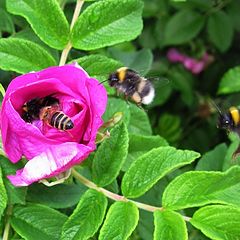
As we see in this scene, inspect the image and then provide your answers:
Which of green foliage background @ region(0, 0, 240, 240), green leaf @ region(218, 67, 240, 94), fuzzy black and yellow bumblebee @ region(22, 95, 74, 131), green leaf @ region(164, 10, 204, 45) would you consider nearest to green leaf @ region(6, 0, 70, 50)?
green foliage background @ region(0, 0, 240, 240)

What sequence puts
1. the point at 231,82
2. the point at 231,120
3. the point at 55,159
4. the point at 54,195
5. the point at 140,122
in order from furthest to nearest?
the point at 231,82 < the point at 140,122 < the point at 231,120 < the point at 54,195 < the point at 55,159

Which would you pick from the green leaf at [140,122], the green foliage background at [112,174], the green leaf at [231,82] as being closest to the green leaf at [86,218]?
Answer: the green foliage background at [112,174]

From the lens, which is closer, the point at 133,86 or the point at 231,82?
the point at 133,86

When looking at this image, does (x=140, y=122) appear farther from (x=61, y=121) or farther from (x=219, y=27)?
(x=219, y=27)

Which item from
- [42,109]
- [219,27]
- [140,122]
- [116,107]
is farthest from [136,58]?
[42,109]

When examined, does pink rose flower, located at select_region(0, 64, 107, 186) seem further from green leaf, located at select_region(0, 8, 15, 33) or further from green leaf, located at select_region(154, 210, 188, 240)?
green leaf, located at select_region(0, 8, 15, 33)

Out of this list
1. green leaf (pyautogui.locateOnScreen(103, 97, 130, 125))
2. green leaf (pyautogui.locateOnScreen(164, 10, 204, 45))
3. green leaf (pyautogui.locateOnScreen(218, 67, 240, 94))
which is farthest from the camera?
green leaf (pyautogui.locateOnScreen(164, 10, 204, 45))

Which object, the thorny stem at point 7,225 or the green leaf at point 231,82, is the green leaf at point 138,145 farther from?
the green leaf at point 231,82
